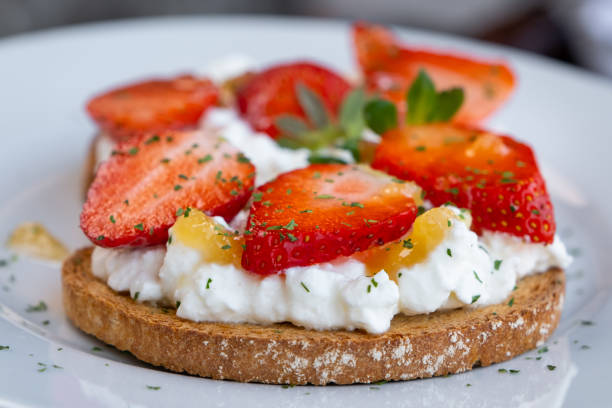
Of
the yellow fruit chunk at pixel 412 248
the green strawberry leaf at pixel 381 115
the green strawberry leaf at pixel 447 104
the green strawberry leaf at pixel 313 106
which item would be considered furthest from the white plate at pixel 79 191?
the green strawberry leaf at pixel 313 106

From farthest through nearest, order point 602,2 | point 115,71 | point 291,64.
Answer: point 602,2, point 115,71, point 291,64

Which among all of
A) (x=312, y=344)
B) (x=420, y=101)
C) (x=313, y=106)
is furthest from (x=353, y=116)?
(x=312, y=344)

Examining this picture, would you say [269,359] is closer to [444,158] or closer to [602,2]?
[444,158]

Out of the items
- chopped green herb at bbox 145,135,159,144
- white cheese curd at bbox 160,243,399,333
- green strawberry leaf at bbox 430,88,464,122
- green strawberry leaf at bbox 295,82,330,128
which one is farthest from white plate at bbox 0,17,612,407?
green strawberry leaf at bbox 295,82,330,128

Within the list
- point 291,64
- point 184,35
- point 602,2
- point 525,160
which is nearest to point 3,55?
point 184,35

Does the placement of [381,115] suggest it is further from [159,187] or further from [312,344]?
[312,344]

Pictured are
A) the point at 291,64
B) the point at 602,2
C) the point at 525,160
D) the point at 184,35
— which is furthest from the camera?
the point at 602,2

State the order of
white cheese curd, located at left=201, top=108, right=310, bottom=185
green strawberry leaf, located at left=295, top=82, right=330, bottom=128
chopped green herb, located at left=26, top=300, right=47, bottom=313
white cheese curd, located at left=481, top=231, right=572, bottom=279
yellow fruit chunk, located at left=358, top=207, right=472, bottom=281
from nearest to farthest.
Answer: yellow fruit chunk, located at left=358, top=207, right=472, bottom=281
white cheese curd, located at left=481, top=231, right=572, bottom=279
chopped green herb, located at left=26, top=300, right=47, bottom=313
white cheese curd, located at left=201, top=108, right=310, bottom=185
green strawberry leaf, located at left=295, top=82, right=330, bottom=128

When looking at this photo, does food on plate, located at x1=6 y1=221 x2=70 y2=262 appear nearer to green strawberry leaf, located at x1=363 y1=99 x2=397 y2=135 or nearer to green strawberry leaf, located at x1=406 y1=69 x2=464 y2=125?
green strawberry leaf, located at x1=363 y1=99 x2=397 y2=135
